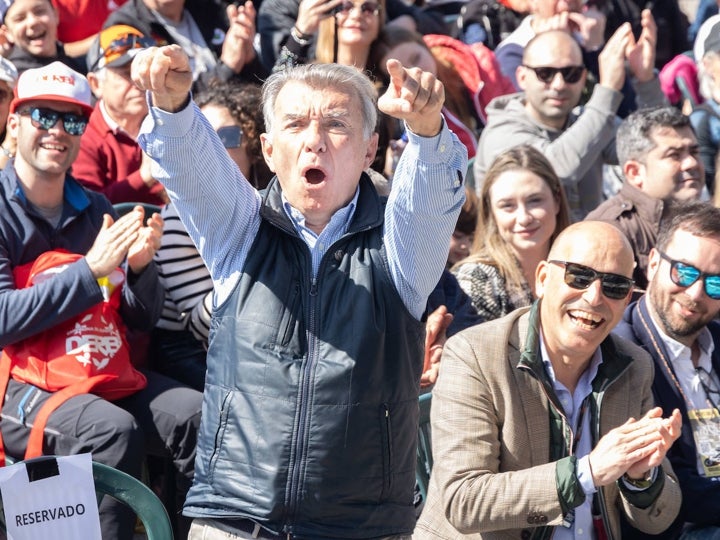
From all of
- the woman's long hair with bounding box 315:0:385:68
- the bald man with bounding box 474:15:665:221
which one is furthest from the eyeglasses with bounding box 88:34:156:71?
the bald man with bounding box 474:15:665:221

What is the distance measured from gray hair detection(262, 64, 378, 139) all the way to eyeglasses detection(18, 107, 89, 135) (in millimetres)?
2115

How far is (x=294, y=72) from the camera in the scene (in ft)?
10.1

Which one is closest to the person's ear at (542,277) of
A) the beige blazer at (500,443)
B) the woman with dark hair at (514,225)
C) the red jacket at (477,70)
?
the beige blazer at (500,443)

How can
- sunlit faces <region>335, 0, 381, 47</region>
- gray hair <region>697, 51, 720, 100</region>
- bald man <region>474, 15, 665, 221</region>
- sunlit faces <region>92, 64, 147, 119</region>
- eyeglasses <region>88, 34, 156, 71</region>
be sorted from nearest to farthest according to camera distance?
sunlit faces <region>92, 64, 147, 119</region> → eyeglasses <region>88, 34, 156, 71</region> → bald man <region>474, 15, 665, 221</region> → sunlit faces <region>335, 0, 381, 47</region> → gray hair <region>697, 51, 720, 100</region>

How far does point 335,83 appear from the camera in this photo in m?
3.03

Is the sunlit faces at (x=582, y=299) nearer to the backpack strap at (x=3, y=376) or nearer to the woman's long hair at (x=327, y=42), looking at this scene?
the backpack strap at (x=3, y=376)

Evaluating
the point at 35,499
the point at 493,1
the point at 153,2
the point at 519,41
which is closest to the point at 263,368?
the point at 35,499

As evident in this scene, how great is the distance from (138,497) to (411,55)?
153 inches

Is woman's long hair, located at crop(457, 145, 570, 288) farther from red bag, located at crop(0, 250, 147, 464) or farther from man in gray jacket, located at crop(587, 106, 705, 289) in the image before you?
red bag, located at crop(0, 250, 147, 464)

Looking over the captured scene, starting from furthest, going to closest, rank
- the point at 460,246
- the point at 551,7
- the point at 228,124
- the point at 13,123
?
the point at 551,7, the point at 460,246, the point at 228,124, the point at 13,123

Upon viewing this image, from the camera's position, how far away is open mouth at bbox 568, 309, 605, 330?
4.09 metres

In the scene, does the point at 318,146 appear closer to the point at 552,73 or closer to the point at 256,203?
the point at 256,203

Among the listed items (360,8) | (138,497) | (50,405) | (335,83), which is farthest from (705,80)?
(138,497)

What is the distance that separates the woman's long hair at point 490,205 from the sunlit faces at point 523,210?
3 centimetres
